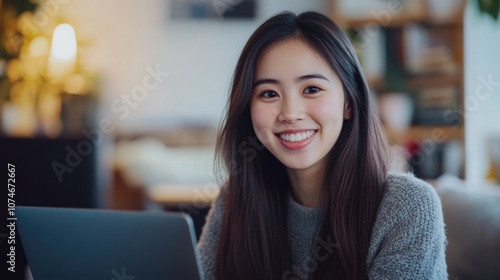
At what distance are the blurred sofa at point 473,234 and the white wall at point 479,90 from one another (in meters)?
1.77

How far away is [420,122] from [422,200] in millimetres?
2280

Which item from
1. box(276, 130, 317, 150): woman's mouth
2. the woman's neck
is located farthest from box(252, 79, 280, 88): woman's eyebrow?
the woman's neck

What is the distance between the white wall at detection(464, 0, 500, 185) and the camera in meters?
3.24

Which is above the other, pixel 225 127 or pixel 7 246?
pixel 225 127

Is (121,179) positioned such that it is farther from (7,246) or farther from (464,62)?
(7,246)

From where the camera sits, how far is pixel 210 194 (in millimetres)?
3484

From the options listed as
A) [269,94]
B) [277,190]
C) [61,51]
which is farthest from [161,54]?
[269,94]

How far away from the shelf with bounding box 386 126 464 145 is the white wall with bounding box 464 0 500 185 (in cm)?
7

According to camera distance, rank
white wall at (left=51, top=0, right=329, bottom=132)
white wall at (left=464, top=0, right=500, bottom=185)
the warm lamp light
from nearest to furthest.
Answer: white wall at (left=464, top=0, right=500, bottom=185), the warm lamp light, white wall at (left=51, top=0, right=329, bottom=132)

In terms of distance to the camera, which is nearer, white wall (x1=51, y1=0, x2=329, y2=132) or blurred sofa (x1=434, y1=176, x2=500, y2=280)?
blurred sofa (x1=434, y1=176, x2=500, y2=280)

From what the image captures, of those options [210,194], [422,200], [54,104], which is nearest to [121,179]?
[54,104]

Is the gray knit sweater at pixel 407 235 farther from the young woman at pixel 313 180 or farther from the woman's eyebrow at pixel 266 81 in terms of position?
the woman's eyebrow at pixel 266 81

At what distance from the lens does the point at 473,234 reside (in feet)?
4.75

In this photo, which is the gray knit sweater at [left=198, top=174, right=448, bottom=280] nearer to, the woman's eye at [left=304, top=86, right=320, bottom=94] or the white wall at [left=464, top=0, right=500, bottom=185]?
the woman's eye at [left=304, top=86, right=320, bottom=94]
